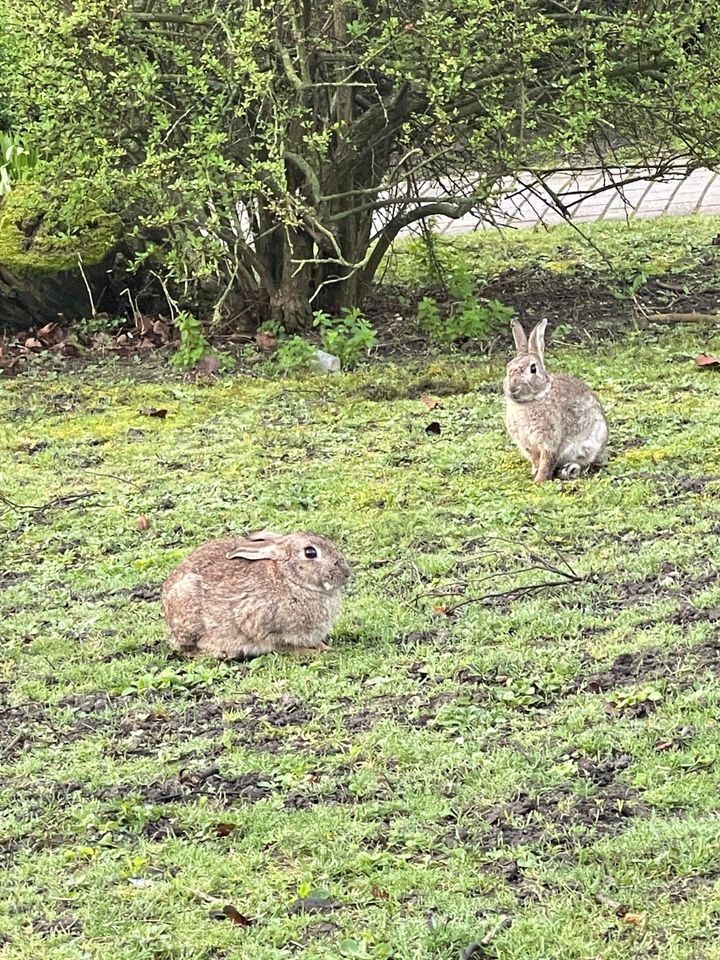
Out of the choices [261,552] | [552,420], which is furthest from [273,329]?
[261,552]

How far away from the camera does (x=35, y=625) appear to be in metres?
6.65

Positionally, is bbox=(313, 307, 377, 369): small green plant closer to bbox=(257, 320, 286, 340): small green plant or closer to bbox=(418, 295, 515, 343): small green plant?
bbox=(257, 320, 286, 340): small green plant

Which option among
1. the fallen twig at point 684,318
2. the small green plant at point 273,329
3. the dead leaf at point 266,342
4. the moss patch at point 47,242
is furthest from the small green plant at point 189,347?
the fallen twig at point 684,318

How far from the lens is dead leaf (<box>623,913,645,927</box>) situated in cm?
379

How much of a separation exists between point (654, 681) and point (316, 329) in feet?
23.4

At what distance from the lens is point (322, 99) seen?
36.1ft

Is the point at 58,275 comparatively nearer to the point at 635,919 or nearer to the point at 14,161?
the point at 14,161

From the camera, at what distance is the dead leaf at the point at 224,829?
14.9 ft

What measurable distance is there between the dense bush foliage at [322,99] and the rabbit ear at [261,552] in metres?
4.21

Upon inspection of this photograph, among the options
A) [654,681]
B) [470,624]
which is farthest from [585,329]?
[654,681]

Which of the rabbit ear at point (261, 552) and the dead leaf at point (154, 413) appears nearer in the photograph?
the rabbit ear at point (261, 552)

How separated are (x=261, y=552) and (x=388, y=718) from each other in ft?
3.74

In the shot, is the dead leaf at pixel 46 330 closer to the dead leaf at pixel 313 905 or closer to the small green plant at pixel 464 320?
the small green plant at pixel 464 320

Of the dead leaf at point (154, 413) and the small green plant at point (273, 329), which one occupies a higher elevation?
the small green plant at point (273, 329)
